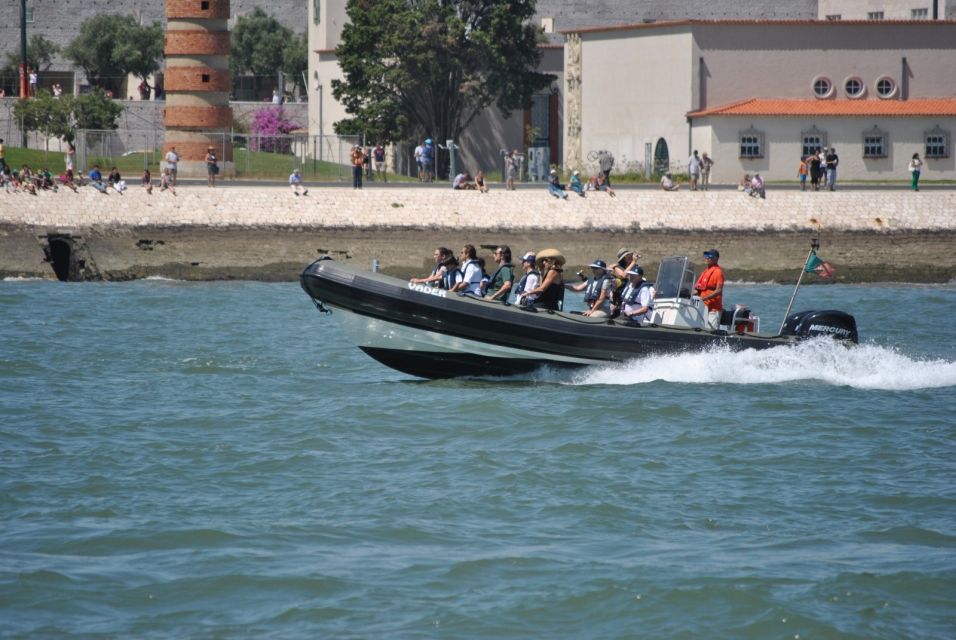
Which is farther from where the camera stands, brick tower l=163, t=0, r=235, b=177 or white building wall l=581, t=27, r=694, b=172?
white building wall l=581, t=27, r=694, b=172

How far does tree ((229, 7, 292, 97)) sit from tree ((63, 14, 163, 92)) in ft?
15.0

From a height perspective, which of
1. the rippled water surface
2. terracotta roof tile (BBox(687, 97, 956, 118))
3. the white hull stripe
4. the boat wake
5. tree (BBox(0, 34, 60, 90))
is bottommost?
the rippled water surface

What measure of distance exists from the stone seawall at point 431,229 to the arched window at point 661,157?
12484 millimetres

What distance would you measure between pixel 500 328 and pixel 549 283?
75cm

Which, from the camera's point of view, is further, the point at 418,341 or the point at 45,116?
the point at 45,116

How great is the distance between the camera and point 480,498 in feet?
37.8

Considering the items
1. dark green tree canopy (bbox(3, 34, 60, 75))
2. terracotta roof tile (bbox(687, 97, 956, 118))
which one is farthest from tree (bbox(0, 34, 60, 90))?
terracotta roof tile (bbox(687, 97, 956, 118))

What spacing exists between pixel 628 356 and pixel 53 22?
61.7 meters

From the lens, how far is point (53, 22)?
71250 millimetres

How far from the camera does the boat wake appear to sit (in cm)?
1634

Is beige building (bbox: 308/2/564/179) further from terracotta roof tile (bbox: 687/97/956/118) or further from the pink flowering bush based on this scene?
terracotta roof tile (bbox: 687/97/956/118)

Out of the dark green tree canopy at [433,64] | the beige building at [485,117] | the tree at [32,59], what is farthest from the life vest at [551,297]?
the tree at [32,59]

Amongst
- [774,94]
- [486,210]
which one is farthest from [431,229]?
[774,94]

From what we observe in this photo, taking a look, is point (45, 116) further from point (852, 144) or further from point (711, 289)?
point (711, 289)
